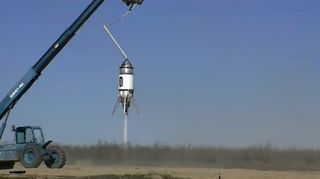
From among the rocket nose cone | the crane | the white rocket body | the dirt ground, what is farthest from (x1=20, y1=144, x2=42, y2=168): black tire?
the rocket nose cone

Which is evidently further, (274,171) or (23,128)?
(274,171)

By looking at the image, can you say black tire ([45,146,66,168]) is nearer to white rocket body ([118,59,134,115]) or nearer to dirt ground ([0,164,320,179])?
white rocket body ([118,59,134,115])

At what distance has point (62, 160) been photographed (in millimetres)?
40531

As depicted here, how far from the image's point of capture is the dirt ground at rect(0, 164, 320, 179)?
154 ft

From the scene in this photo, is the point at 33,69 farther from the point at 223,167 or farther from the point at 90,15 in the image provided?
the point at 223,167

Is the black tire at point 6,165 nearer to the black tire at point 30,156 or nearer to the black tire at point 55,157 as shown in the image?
the black tire at point 30,156

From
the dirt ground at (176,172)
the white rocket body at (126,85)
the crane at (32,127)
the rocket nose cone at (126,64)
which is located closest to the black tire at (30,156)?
the crane at (32,127)

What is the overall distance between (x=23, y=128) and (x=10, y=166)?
8.04 feet

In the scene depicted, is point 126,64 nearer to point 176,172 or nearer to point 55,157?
point 55,157

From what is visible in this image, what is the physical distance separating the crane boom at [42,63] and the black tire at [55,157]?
2883 mm

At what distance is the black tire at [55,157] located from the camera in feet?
133

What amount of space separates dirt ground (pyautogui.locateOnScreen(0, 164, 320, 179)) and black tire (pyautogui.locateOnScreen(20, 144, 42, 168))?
5533 mm

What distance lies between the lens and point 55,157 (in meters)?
40.7

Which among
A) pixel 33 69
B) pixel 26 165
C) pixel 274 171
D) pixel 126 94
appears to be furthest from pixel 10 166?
pixel 274 171
